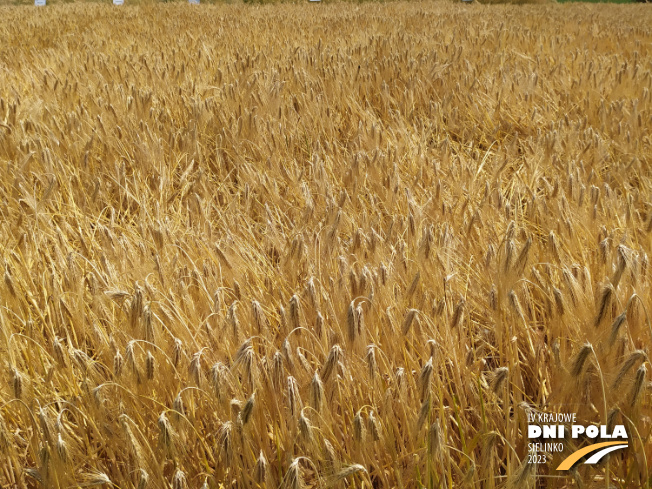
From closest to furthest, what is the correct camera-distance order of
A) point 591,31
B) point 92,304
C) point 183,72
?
point 92,304 → point 183,72 → point 591,31

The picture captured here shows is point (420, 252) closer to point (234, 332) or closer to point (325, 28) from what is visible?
point (234, 332)

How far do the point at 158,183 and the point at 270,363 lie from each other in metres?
1.39

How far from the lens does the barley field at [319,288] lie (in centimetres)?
91

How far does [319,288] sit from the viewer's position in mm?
1277

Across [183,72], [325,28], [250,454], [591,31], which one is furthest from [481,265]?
[591,31]

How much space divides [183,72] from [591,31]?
206 inches

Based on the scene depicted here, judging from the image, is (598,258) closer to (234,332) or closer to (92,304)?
(234,332)

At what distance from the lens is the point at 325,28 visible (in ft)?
20.7

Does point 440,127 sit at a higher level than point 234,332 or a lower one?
higher

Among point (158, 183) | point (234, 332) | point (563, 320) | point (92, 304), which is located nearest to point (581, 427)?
point (563, 320)

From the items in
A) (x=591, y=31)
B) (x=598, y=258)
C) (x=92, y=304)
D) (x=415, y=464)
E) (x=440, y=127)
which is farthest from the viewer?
(x=591, y=31)

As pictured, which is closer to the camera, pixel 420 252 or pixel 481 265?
pixel 420 252

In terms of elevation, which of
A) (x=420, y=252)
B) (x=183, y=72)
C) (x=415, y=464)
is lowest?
(x=415, y=464)

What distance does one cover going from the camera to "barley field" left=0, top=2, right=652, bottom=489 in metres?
0.91
